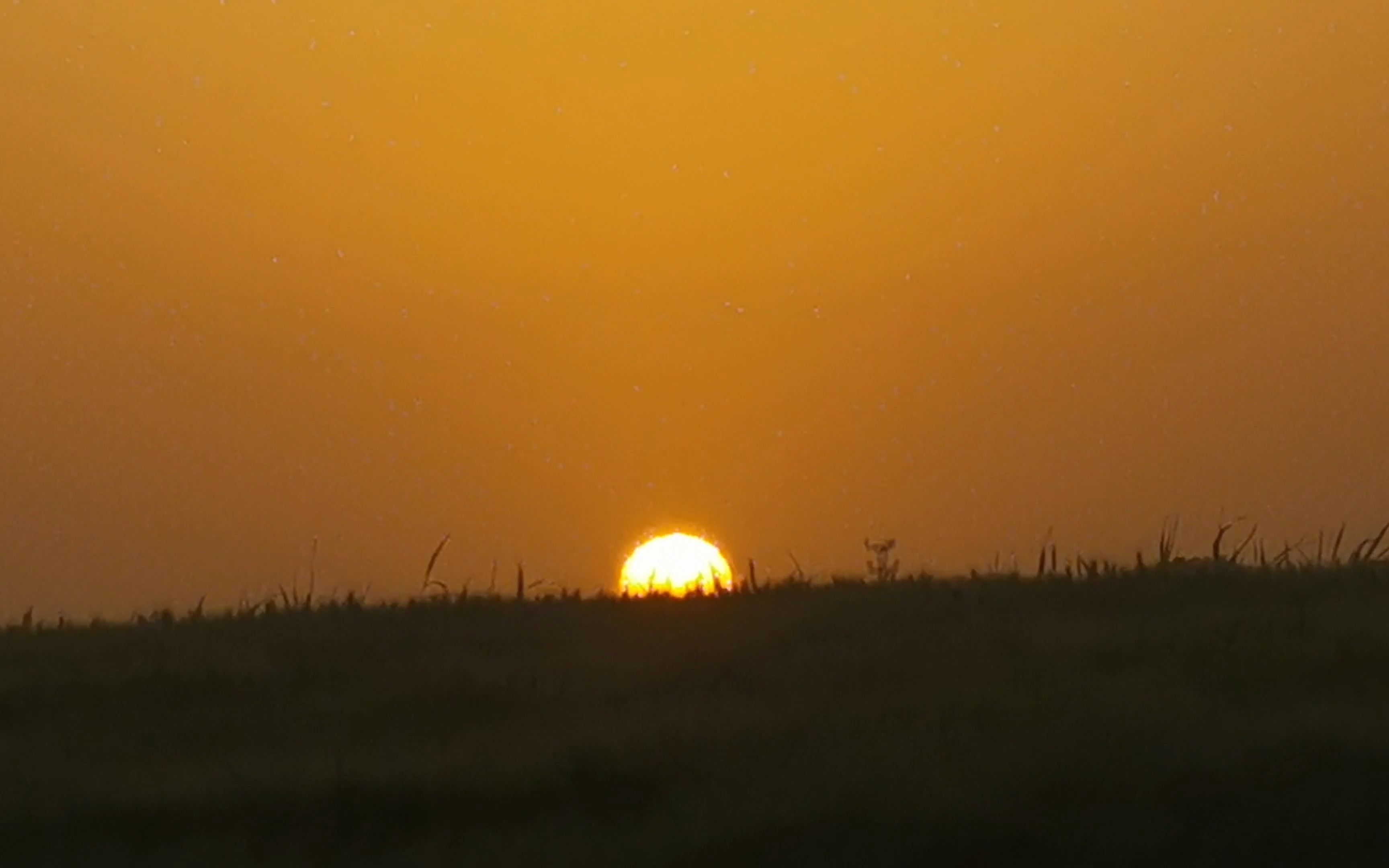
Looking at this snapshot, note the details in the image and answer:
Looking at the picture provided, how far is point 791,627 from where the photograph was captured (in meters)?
12.9

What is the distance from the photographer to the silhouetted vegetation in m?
8.91

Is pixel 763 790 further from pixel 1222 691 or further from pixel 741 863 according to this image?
pixel 1222 691

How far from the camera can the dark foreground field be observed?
8.91 metres

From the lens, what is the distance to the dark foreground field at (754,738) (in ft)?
29.2

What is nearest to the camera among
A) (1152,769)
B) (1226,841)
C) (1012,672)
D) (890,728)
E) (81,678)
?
(1226,841)

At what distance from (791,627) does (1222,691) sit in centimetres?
316

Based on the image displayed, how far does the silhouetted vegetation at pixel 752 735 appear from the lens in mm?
8914

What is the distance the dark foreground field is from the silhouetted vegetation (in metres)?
0.02

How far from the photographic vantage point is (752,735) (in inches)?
399

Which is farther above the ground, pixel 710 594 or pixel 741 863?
pixel 710 594

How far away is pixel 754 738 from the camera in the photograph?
10102mm

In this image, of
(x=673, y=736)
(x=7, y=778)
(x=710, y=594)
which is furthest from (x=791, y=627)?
(x=7, y=778)

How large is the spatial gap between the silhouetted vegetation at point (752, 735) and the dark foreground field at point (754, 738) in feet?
0.07

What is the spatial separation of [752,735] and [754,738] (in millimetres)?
32
